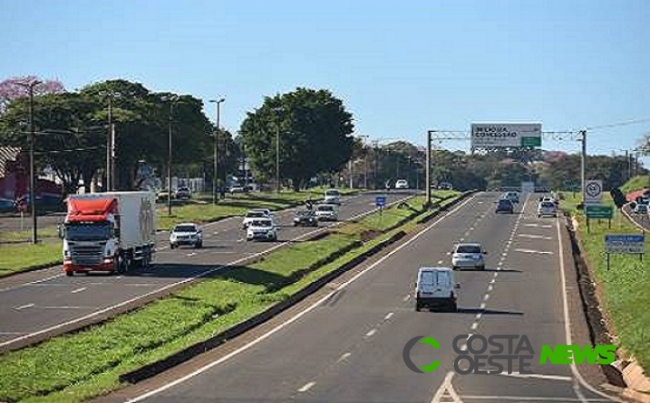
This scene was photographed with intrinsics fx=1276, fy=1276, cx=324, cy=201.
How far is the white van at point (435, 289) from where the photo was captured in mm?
47094

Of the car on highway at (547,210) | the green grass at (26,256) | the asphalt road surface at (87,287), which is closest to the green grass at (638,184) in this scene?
the car on highway at (547,210)

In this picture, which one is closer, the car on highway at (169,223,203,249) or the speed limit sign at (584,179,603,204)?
the car on highway at (169,223,203,249)

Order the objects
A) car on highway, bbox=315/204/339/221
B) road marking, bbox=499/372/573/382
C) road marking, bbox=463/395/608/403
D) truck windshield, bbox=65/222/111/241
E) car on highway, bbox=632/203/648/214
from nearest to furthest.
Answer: road marking, bbox=463/395/608/403 < road marking, bbox=499/372/573/382 < truck windshield, bbox=65/222/111/241 < car on highway, bbox=315/204/339/221 < car on highway, bbox=632/203/648/214

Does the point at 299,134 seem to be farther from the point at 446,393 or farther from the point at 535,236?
the point at 446,393

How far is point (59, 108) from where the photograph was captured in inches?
4808

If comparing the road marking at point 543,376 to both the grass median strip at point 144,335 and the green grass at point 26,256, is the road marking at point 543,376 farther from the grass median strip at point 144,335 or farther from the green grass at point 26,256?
the green grass at point 26,256

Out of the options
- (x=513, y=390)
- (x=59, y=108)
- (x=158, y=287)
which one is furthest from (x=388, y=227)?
(x=513, y=390)

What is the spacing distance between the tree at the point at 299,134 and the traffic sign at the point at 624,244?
104380 millimetres

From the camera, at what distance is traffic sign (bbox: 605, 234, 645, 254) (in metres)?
58.1

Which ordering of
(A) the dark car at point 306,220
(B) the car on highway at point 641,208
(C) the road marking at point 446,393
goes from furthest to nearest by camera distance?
Answer: 1. (B) the car on highway at point 641,208
2. (A) the dark car at point 306,220
3. (C) the road marking at point 446,393

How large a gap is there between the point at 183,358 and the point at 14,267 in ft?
97.9

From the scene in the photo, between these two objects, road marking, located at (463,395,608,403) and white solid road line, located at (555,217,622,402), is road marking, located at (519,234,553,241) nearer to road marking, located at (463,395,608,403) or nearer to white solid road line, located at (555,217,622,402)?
white solid road line, located at (555,217,622,402)

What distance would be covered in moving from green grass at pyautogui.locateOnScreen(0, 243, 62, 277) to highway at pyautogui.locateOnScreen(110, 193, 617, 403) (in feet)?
49.5

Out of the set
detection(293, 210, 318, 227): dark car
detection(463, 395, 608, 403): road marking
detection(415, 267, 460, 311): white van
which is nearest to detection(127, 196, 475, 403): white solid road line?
detection(415, 267, 460, 311): white van
